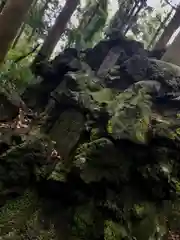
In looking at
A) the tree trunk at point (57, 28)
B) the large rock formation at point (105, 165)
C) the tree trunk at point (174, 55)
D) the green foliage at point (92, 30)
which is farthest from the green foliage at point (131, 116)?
the green foliage at point (92, 30)

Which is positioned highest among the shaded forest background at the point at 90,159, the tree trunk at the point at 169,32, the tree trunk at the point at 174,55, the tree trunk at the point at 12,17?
the tree trunk at the point at 169,32

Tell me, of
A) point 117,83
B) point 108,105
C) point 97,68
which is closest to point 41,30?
point 97,68

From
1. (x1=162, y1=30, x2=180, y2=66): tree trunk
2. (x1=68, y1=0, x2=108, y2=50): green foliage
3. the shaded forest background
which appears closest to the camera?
the shaded forest background

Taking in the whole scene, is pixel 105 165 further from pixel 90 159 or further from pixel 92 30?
pixel 92 30

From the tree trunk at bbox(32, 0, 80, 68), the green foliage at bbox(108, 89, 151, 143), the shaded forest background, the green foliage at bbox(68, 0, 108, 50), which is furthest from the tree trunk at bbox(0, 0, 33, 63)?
the green foliage at bbox(68, 0, 108, 50)

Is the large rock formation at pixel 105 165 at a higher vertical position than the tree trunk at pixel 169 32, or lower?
lower

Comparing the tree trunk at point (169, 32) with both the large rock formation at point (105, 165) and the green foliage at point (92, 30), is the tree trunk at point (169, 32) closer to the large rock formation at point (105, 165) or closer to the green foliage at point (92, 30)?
the large rock formation at point (105, 165)

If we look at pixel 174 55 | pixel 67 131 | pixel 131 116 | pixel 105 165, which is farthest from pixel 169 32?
pixel 105 165

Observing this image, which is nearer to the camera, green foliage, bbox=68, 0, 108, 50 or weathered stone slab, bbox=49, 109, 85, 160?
weathered stone slab, bbox=49, 109, 85, 160

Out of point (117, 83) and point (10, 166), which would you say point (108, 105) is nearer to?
point (117, 83)

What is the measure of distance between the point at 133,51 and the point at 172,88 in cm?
211

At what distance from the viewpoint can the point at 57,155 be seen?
5773 mm

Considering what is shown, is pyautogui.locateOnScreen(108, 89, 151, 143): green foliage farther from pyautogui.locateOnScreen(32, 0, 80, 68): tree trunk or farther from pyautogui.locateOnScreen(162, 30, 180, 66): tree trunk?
pyautogui.locateOnScreen(32, 0, 80, 68): tree trunk

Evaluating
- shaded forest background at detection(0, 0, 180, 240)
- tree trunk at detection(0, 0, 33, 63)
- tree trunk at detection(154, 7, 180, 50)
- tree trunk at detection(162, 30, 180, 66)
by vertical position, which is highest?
tree trunk at detection(154, 7, 180, 50)
